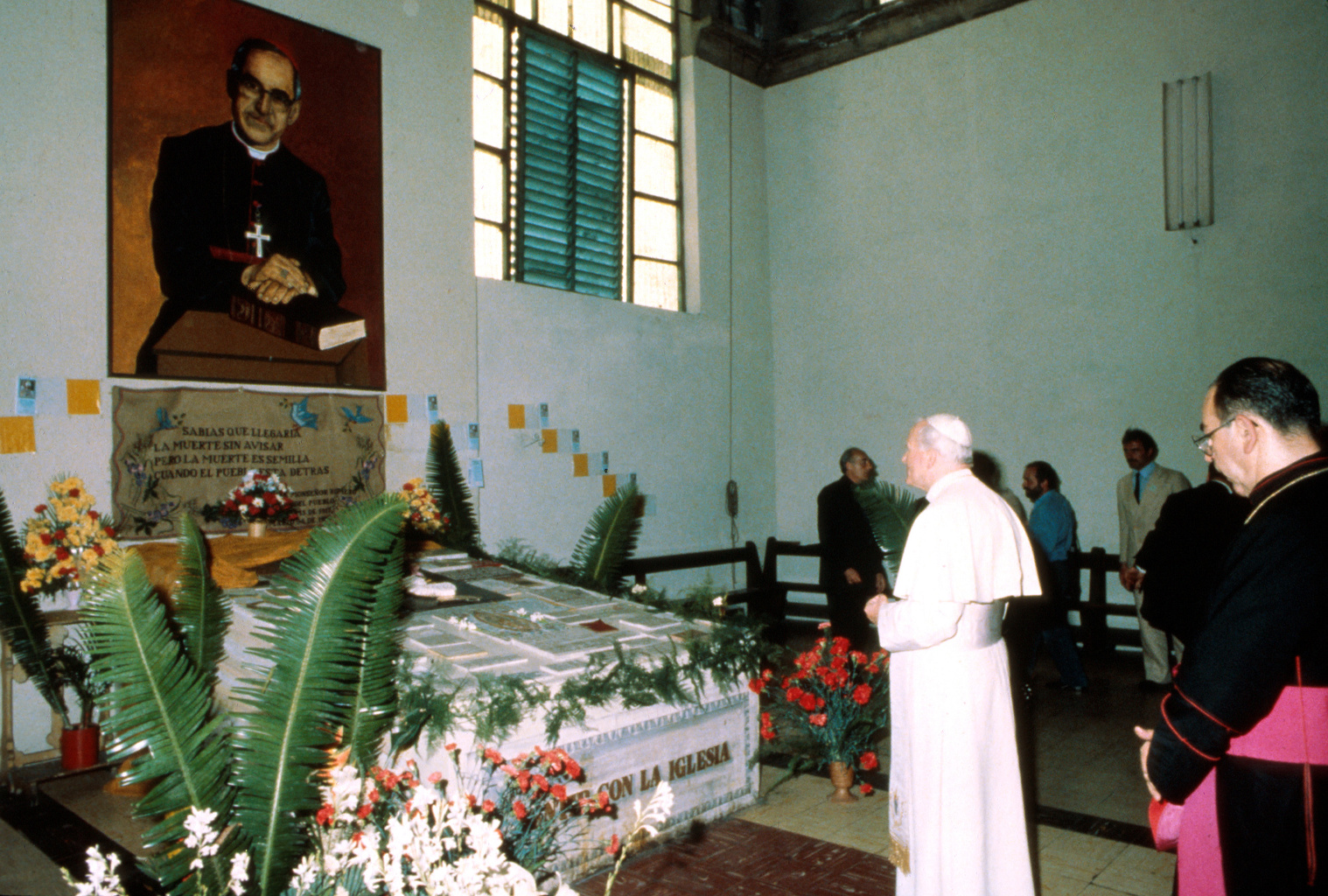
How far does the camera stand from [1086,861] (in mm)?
3662

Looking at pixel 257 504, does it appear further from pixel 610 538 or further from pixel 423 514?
pixel 610 538

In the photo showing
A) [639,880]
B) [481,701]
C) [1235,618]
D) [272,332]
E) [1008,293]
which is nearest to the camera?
[1235,618]

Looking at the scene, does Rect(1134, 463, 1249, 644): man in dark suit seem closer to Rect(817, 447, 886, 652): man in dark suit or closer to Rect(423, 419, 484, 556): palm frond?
Rect(817, 447, 886, 652): man in dark suit

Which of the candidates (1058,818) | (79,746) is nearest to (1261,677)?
(1058,818)

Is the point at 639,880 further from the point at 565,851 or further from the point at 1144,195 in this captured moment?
the point at 1144,195

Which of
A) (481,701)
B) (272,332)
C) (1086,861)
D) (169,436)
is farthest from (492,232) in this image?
(1086,861)

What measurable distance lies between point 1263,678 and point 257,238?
628 cm

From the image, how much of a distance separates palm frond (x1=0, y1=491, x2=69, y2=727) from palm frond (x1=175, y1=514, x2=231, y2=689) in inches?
68.4

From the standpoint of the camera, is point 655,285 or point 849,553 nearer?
point 849,553

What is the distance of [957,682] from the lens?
2844 millimetres

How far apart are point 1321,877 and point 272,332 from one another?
6255 millimetres

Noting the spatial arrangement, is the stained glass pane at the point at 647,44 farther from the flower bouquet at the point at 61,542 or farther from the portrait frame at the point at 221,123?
the flower bouquet at the point at 61,542

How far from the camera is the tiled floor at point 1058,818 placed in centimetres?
351

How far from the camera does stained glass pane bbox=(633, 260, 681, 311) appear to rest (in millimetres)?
9391
